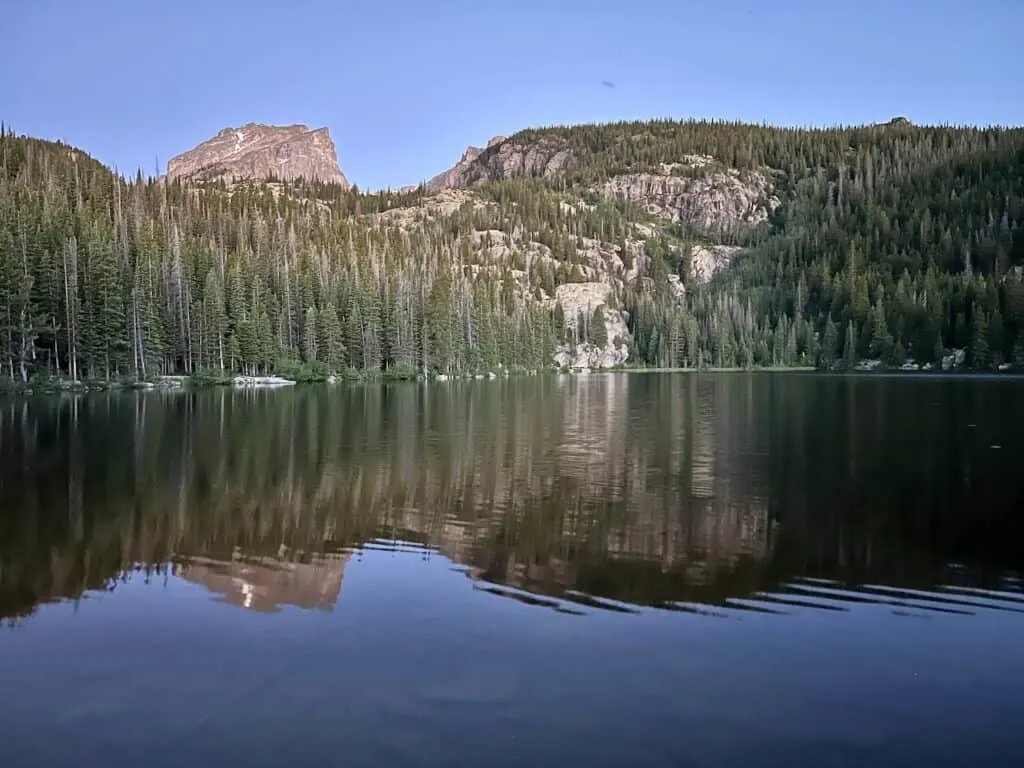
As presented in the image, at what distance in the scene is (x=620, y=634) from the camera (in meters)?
12.3

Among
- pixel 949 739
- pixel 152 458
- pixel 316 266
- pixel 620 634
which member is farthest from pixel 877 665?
pixel 316 266

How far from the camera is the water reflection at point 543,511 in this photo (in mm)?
15086

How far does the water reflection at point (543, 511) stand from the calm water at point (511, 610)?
0.11m

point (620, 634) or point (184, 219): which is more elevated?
point (184, 219)

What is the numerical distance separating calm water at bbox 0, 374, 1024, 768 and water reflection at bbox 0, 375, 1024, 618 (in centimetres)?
11

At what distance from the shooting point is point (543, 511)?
21.6 metres

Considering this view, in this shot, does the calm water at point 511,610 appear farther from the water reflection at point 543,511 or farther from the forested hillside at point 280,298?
the forested hillside at point 280,298

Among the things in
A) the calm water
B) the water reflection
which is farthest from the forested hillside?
the calm water

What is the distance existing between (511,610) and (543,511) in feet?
26.2

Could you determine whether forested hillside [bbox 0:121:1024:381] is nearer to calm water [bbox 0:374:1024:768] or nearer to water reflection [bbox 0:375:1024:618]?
water reflection [bbox 0:375:1024:618]

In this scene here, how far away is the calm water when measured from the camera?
9055mm

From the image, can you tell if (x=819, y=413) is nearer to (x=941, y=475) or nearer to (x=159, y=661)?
(x=941, y=475)

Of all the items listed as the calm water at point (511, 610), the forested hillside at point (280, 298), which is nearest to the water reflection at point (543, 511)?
the calm water at point (511, 610)

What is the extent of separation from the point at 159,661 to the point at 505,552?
7719 millimetres
